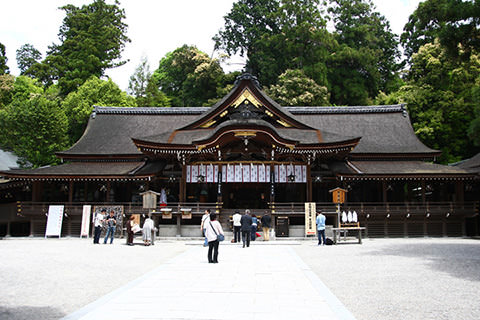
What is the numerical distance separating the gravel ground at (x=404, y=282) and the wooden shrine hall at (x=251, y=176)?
9431 millimetres

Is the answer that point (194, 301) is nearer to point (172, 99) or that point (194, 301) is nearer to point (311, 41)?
point (311, 41)

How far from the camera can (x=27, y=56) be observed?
65062 mm

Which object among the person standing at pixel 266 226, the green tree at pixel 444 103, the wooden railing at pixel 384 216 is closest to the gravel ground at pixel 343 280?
the person standing at pixel 266 226

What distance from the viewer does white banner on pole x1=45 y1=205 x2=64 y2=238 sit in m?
23.5

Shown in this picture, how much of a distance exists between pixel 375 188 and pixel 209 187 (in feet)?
36.1

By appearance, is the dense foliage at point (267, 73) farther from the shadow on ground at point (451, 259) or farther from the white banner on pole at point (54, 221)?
the shadow on ground at point (451, 259)

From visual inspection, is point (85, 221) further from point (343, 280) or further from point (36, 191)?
point (343, 280)

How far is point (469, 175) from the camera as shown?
2384 centimetres

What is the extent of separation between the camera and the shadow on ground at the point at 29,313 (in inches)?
244

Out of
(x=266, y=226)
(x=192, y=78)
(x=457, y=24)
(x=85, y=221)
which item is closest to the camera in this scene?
(x=457, y=24)

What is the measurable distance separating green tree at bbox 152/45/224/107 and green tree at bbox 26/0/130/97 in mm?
7551

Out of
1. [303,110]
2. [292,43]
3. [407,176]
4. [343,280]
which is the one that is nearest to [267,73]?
[292,43]

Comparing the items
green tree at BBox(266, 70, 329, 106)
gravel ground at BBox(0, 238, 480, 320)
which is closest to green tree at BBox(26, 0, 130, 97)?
green tree at BBox(266, 70, 329, 106)

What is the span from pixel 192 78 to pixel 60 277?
147 ft
